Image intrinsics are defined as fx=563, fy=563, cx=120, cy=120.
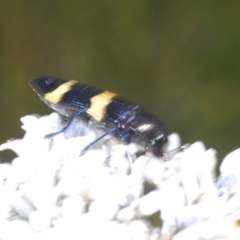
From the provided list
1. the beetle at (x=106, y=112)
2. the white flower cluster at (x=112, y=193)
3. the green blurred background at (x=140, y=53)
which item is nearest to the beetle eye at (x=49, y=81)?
the beetle at (x=106, y=112)

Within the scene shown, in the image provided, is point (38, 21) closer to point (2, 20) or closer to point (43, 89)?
point (2, 20)

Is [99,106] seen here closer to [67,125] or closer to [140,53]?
[67,125]

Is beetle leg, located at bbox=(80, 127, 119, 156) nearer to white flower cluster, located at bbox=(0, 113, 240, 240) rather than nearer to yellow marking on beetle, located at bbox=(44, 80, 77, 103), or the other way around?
white flower cluster, located at bbox=(0, 113, 240, 240)

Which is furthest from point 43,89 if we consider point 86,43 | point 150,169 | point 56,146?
point 86,43

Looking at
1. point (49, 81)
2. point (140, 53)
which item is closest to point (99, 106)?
point (49, 81)

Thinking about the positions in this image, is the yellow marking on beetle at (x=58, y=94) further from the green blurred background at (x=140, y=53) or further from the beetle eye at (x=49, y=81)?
the green blurred background at (x=140, y=53)

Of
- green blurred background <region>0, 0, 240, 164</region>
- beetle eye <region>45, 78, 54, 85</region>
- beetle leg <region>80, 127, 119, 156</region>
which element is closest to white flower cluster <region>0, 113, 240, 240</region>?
beetle leg <region>80, 127, 119, 156</region>
